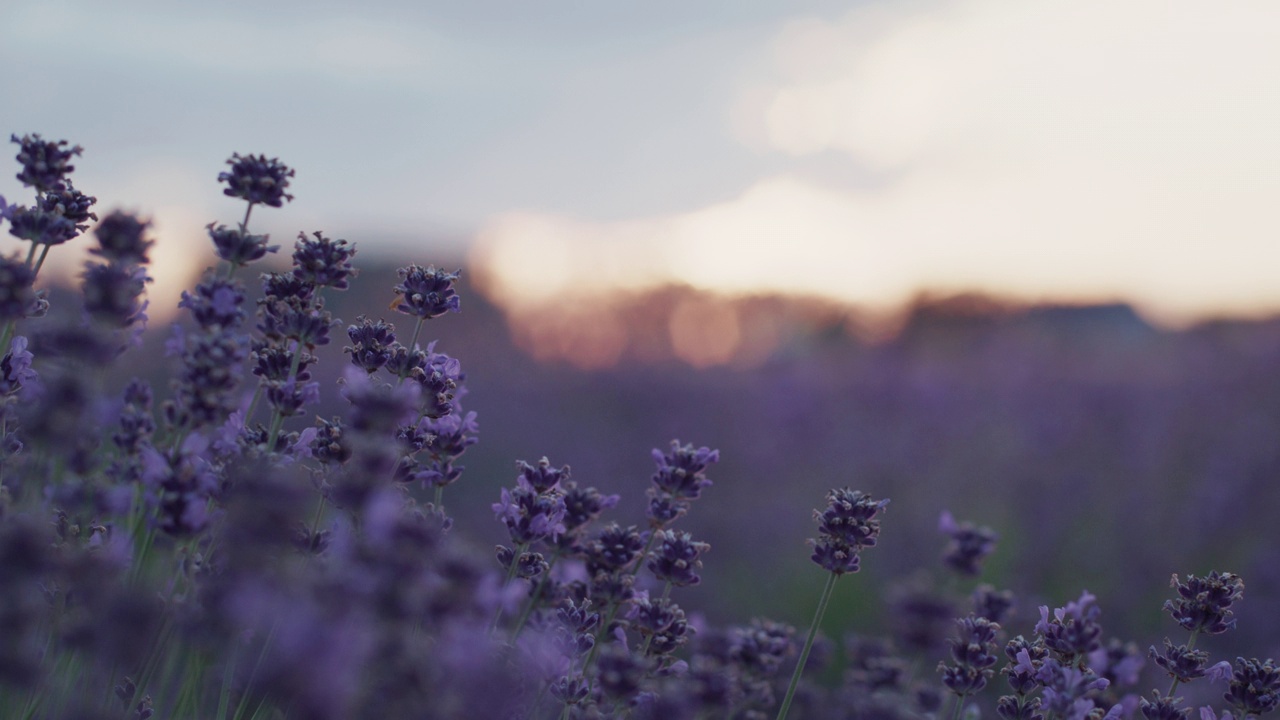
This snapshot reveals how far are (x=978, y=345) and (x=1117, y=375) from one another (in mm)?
5557

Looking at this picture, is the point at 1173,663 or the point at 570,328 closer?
the point at 1173,663

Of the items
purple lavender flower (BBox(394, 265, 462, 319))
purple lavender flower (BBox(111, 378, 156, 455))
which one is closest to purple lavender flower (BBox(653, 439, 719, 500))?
purple lavender flower (BBox(394, 265, 462, 319))

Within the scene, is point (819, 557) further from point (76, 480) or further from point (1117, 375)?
point (1117, 375)

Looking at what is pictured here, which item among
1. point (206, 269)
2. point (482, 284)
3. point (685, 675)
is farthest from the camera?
point (482, 284)

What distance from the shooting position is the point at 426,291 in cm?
255

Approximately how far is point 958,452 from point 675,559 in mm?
13117

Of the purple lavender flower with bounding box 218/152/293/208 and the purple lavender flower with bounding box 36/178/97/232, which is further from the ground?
the purple lavender flower with bounding box 218/152/293/208

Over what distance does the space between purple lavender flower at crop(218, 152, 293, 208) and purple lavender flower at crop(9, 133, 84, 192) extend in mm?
285

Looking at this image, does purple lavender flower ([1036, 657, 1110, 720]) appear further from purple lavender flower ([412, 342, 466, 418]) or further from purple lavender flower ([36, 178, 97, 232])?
purple lavender flower ([36, 178, 97, 232])

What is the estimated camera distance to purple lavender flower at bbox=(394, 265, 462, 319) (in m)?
2.52

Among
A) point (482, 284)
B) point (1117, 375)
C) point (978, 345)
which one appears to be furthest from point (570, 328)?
point (1117, 375)

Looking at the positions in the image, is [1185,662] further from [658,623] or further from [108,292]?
[108,292]

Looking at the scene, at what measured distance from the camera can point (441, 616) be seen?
1.19 m

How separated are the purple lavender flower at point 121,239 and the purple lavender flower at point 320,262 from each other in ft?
1.37
